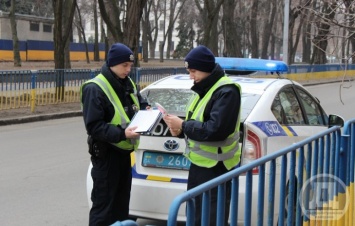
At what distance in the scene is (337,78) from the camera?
1555 inches

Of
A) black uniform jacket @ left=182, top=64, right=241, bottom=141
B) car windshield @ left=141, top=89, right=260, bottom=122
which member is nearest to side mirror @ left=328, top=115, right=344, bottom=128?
car windshield @ left=141, top=89, right=260, bottom=122

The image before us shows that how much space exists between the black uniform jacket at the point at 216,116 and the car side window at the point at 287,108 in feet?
4.82

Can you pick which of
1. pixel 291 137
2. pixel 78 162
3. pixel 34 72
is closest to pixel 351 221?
pixel 291 137

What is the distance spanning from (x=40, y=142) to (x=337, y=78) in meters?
30.9

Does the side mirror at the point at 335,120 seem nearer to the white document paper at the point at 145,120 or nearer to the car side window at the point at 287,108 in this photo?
the car side window at the point at 287,108

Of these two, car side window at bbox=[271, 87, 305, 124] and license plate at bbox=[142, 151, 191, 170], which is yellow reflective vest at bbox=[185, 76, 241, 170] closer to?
license plate at bbox=[142, 151, 191, 170]

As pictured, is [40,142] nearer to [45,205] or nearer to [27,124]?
[27,124]

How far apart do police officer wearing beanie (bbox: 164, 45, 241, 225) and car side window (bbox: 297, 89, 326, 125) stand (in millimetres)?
2234

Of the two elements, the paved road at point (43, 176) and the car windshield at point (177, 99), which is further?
the paved road at point (43, 176)

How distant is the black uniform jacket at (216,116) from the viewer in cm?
415

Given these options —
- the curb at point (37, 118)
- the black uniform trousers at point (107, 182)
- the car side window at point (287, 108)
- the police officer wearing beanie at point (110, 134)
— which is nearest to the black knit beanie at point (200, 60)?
the police officer wearing beanie at point (110, 134)

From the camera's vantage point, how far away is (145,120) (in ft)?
14.6

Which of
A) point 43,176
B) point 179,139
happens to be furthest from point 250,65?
point 43,176

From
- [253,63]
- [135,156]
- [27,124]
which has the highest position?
[253,63]
